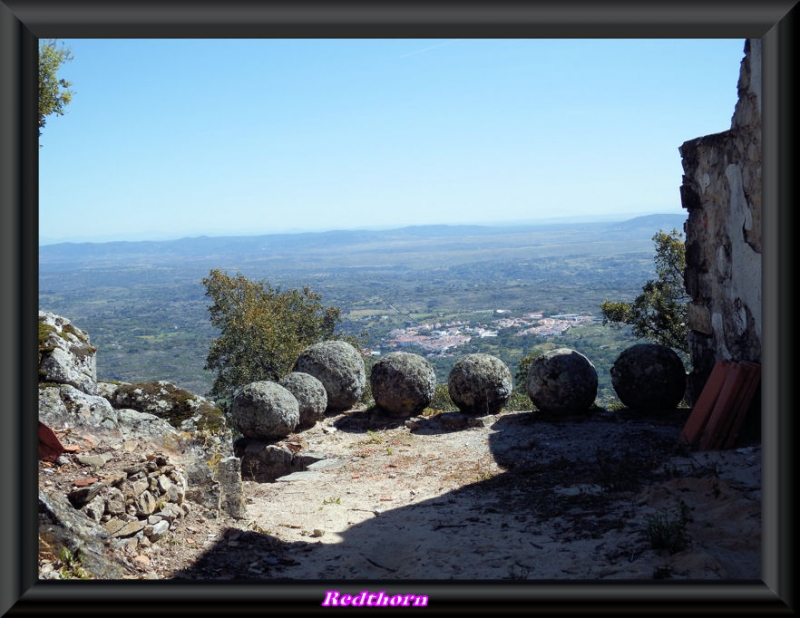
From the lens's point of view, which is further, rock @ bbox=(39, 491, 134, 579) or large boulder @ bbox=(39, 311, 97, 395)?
large boulder @ bbox=(39, 311, 97, 395)

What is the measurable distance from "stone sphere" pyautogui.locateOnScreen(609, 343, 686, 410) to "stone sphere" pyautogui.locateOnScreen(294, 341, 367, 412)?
5363mm

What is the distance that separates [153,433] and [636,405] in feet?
29.4

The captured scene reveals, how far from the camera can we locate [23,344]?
10.1ft

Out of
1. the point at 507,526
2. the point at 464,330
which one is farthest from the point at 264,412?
the point at 464,330

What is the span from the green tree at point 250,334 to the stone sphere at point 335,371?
4738mm

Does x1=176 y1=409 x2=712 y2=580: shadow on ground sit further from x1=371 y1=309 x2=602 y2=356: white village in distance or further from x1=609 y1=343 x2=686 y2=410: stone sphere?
x1=371 y1=309 x2=602 y2=356: white village in distance

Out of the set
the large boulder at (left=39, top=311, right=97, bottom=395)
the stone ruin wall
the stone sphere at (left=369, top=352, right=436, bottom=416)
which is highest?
the stone ruin wall

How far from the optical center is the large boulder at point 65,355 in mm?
6898

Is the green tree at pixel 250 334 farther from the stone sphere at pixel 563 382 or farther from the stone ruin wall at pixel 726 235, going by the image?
the stone ruin wall at pixel 726 235

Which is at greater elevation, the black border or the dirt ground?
the black border

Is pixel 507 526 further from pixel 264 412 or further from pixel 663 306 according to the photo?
pixel 663 306

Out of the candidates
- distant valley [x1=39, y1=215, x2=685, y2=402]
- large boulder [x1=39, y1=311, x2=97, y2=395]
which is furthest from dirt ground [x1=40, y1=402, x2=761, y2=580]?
distant valley [x1=39, y1=215, x2=685, y2=402]

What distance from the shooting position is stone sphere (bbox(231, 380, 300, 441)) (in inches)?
492
